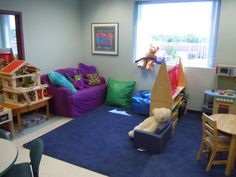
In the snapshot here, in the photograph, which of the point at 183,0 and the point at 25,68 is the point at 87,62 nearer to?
the point at 25,68

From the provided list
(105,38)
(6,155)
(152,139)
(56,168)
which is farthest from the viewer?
(105,38)

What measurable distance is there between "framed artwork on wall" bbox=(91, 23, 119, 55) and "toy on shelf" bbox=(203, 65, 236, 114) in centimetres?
229

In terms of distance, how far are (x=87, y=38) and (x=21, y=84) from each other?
2.26 metres

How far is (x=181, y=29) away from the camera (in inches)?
183

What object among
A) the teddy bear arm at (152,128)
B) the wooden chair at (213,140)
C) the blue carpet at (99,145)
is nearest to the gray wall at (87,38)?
the blue carpet at (99,145)

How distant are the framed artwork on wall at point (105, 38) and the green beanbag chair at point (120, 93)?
81cm

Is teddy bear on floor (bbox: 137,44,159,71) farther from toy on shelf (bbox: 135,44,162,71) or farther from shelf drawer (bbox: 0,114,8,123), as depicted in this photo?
shelf drawer (bbox: 0,114,8,123)

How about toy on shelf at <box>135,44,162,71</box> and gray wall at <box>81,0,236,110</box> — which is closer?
gray wall at <box>81,0,236,110</box>

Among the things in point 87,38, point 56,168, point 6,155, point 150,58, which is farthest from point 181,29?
point 6,155

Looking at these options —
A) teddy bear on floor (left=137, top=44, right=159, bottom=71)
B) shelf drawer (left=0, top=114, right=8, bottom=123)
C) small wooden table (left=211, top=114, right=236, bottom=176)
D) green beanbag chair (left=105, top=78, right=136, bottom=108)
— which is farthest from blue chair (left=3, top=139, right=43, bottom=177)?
teddy bear on floor (left=137, top=44, right=159, bottom=71)

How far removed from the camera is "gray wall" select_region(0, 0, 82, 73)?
423cm

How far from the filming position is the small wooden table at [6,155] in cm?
161

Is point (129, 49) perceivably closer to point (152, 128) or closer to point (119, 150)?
point (152, 128)

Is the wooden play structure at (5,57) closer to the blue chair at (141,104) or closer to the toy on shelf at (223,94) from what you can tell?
the blue chair at (141,104)
